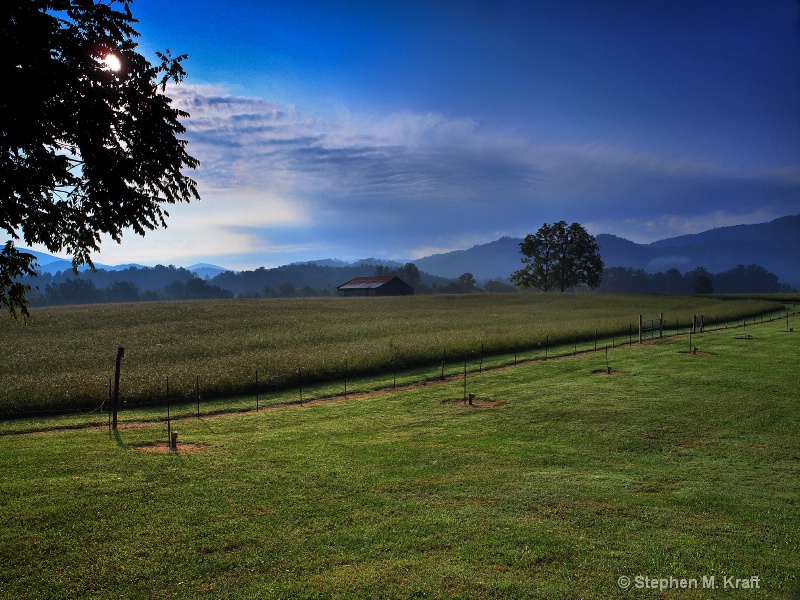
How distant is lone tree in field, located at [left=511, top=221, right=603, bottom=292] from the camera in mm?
106062

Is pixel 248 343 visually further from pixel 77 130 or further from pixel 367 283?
pixel 367 283

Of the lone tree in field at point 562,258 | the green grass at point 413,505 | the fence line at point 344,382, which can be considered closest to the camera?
the green grass at point 413,505

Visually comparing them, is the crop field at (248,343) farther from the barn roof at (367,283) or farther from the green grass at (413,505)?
the barn roof at (367,283)

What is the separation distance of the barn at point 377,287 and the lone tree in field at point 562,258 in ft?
94.5

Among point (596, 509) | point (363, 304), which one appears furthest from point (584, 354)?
point (363, 304)

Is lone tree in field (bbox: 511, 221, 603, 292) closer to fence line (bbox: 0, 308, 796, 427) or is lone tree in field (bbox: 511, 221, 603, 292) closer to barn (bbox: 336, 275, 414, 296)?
barn (bbox: 336, 275, 414, 296)

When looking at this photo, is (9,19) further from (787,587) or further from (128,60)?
(787,587)

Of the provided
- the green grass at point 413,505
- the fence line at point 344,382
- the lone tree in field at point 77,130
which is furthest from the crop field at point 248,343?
the lone tree in field at point 77,130

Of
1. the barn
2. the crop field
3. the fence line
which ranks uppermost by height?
the barn

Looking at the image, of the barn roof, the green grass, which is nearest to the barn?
the barn roof

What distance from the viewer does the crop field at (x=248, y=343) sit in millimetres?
25812

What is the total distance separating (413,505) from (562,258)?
104 m

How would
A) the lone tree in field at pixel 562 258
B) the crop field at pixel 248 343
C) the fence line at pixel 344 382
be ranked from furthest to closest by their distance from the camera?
the lone tree in field at pixel 562 258, the crop field at pixel 248 343, the fence line at pixel 344 382

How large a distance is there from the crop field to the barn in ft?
101
